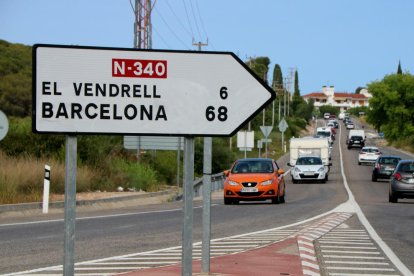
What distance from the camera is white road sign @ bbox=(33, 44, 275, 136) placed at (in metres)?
5.90

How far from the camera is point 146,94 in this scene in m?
6.09

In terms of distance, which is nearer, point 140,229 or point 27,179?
point 140,229

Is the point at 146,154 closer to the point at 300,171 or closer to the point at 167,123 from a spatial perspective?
the point at 300,171

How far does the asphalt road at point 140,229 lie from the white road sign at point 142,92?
21.0 feet

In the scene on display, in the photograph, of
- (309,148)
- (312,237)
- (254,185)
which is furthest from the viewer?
(309,148)

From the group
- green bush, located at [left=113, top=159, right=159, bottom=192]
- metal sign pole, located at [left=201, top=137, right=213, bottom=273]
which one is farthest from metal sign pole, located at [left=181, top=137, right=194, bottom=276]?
green bush, located at [left=113, top=159, right=159, bottom=192]

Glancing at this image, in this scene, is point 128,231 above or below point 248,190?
below

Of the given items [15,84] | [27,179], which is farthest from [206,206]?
[15,84]

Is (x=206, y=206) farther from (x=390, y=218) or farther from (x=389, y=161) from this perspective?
(x=389, y=161)

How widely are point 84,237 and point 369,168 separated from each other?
172 ft

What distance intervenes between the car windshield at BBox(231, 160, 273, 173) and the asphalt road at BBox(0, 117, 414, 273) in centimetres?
192

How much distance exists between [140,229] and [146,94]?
1288 cm

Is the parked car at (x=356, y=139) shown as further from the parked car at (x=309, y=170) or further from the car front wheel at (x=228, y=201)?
the car front wheel at (x=228, y=201)

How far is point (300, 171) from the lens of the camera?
47.7 m
